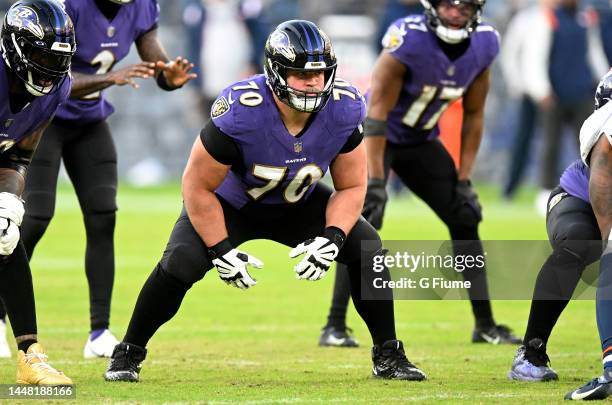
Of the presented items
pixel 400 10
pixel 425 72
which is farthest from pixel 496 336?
pixel 400 10

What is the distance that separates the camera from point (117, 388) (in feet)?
20.1

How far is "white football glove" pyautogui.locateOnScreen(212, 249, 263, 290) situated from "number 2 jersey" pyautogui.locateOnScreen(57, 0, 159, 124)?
1826 mm

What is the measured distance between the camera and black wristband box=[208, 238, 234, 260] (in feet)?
20.3

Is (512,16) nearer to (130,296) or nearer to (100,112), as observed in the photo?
(130,296)

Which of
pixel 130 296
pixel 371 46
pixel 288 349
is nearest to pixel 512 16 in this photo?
pixel 371 46

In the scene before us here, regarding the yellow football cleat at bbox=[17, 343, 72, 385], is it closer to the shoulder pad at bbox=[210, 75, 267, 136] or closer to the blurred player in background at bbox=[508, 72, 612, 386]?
the shoulder pad at bbox=[210, 75, 267, 136]

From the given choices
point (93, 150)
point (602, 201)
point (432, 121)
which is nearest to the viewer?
point (602, 201)

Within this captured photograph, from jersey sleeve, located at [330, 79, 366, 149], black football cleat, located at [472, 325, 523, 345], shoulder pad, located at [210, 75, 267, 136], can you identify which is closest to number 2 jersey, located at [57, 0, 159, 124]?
shoulder pad, located at [210, 75, 267, 136]

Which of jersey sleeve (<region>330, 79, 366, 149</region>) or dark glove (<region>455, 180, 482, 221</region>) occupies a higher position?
jersey sleeve (<region>330, 79, 366, 149</region>)

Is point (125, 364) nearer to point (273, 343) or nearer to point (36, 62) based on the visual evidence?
point (36, 62)

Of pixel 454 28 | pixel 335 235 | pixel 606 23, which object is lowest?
pixel 606 23

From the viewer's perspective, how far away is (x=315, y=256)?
611cm

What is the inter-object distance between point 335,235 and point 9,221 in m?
1.51

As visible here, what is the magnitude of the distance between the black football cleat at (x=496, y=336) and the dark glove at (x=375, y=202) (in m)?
0.97
